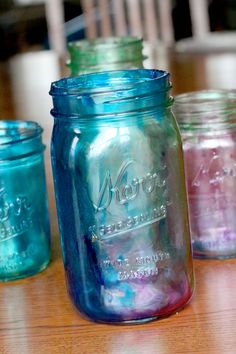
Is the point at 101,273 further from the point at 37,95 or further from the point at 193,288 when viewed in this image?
the point at 37,95

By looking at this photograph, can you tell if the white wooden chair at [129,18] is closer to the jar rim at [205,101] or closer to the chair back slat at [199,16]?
the chair back slat at [199,16]

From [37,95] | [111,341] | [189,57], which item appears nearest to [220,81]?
[37,95]

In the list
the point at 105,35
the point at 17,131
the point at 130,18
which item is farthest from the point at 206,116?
the point at 130,18

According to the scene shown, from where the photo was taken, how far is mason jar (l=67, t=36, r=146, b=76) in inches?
35.5

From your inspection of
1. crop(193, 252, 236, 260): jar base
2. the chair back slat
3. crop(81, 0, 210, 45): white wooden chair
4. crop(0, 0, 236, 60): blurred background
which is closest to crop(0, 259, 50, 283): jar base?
crop(193, 252, 236, 260): jar base

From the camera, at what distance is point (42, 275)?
0.64m

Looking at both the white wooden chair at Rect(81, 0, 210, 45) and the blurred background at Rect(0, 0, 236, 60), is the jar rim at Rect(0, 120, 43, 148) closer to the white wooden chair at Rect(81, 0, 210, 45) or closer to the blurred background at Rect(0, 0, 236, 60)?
the white wooden chair at Rect(81, 0, 210, 45)

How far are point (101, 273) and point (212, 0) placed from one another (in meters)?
3.90

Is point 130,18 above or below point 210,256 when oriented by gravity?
above

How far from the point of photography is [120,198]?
54 centimetres

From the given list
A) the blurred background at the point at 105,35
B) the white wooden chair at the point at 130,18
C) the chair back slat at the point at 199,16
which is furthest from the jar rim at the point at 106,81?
the chair back slat at the point at 199,16

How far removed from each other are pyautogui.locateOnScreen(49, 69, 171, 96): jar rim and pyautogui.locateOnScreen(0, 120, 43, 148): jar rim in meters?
0.08

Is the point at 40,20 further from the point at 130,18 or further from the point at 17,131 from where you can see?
the point at 17,131

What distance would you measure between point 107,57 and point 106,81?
34cm
